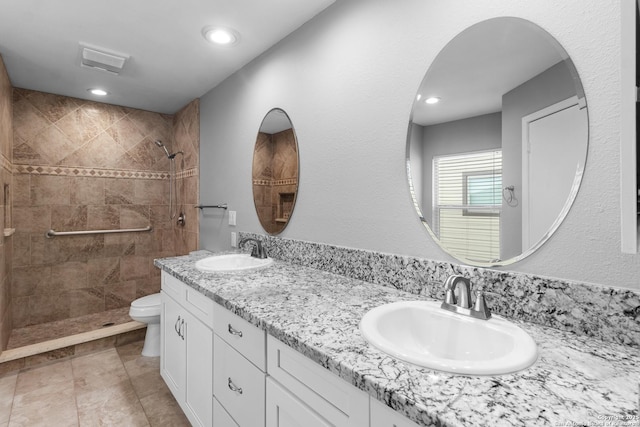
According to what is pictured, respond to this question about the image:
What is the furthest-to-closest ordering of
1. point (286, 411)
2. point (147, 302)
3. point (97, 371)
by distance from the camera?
1. point (147, 302)
2. point (97, 371)
3. point (286, 411)

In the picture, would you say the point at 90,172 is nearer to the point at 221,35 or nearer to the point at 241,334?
the point at 221,35

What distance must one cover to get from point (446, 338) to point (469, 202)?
48 cm

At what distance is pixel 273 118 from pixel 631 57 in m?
1.79

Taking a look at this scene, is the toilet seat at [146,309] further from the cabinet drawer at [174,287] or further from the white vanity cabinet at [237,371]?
the white vanity cabinet at [237,371]

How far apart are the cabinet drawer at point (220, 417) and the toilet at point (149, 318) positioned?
4.53 ft

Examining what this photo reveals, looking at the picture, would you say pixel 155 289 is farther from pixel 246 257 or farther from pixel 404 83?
pixel 404 83

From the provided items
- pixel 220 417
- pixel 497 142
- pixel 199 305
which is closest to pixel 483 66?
pixel 497 142

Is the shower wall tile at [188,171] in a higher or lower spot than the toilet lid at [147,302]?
higher

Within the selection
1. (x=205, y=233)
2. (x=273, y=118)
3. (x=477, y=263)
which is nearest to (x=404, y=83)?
(x=477, y=263)

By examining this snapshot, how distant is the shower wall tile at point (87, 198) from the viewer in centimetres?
284

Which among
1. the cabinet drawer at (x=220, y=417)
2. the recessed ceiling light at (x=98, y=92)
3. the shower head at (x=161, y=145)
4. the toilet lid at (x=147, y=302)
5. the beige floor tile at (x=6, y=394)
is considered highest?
the recessed ceiling light at (x=98, y=92)

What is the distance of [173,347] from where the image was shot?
1854 mm

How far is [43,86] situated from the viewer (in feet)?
9.08

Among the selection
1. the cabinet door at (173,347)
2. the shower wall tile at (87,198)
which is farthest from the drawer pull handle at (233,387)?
the shower wall tile at (87,198)
